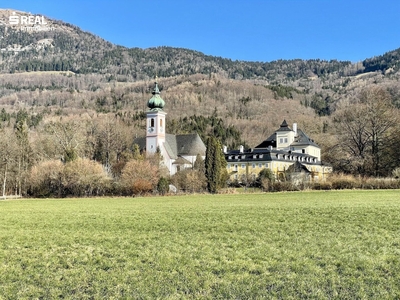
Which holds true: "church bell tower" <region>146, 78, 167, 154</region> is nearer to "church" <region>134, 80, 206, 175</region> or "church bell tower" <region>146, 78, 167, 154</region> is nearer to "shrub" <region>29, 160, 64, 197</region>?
"church" <region>134, 80, 206, 175</region>

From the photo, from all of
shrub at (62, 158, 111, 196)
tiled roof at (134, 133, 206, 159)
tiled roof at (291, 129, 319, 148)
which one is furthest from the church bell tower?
tiled roof at (291, 129, 319, 148)

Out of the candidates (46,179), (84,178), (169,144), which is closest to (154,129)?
(169,144)

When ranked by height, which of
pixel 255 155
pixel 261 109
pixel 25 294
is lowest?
pixel 25 294

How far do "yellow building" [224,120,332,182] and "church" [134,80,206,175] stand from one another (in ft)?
21.9

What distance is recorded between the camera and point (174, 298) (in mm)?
7160

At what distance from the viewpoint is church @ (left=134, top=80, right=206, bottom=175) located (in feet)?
253

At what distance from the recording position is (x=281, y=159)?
75.2 metres

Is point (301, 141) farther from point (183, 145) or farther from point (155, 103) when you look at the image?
point (155, 103)

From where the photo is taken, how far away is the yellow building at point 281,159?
233 ft

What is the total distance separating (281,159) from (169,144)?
21.9m

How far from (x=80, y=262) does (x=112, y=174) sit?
51.5 meters

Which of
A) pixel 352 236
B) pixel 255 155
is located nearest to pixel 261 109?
pixel 255 155

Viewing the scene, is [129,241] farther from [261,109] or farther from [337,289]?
[261,109]

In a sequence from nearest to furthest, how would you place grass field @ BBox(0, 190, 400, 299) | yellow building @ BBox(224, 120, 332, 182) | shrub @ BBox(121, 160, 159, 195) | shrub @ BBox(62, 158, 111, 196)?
grass field @ BBox(0, 190, 400, 299), shrub @ BBox(121, 160, 159, 195), shrub @ BBox(62, 158, 111, 196), yellow building @ BBox(224, 120, 332, 182)
